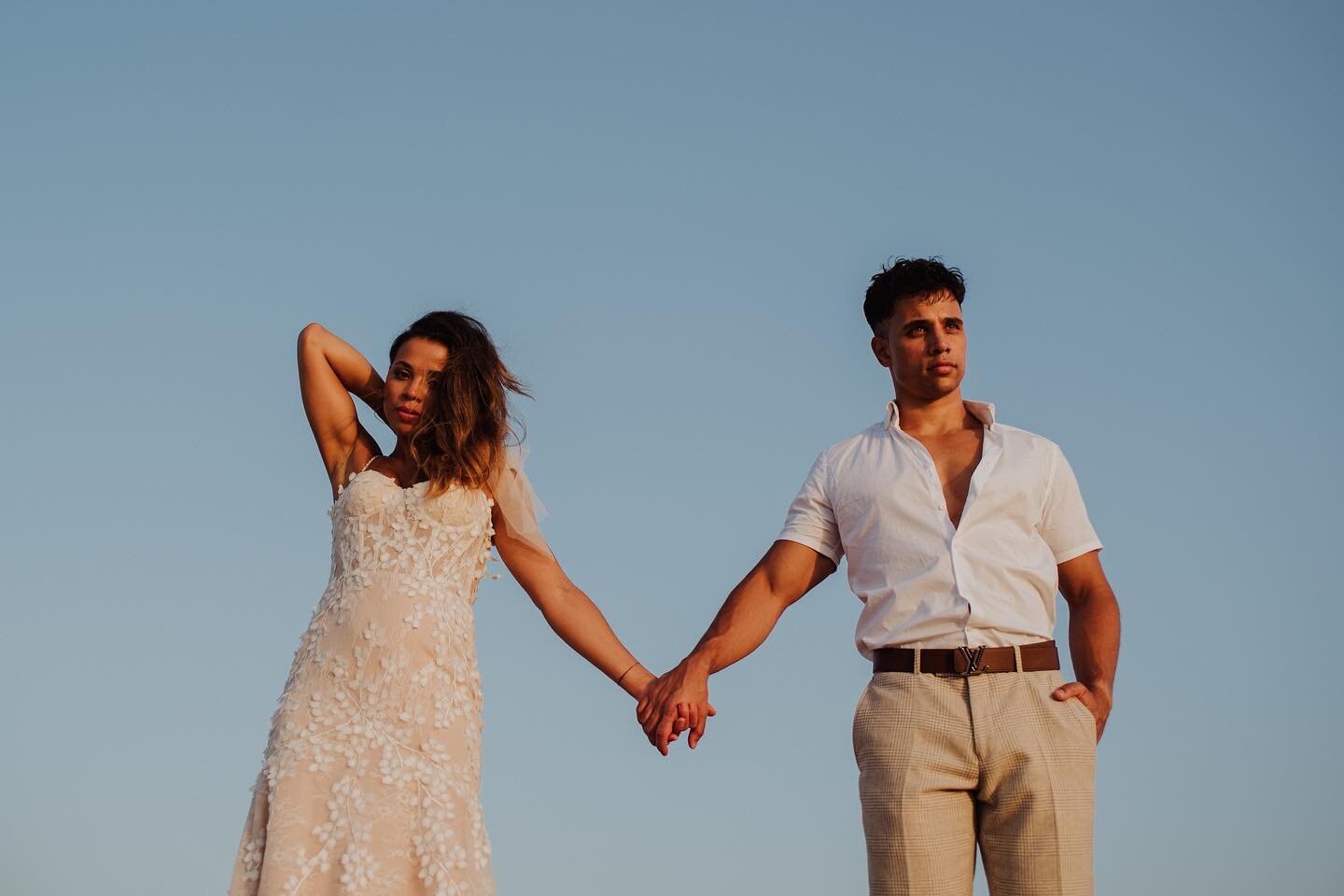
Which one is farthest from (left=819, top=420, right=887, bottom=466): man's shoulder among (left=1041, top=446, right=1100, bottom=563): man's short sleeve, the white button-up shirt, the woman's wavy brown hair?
the woman's wavy brown hair

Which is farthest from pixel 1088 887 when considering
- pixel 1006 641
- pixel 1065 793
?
pixel 1006 641

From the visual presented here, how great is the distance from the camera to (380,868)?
17.3ft

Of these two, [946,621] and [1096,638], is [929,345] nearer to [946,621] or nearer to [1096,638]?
[946,621]

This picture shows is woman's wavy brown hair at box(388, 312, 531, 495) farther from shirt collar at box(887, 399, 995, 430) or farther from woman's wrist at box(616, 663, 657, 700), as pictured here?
shirt collar at box(887, 399, 995, 430)

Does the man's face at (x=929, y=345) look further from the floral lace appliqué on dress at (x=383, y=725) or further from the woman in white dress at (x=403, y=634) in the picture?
the floral lace appliqué on dress at (x=383, y=725)

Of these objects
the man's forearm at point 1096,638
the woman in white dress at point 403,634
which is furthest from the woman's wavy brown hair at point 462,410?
the man's forearm at point 1096,638

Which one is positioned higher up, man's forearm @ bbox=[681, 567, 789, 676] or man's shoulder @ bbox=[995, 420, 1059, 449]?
man's shoulder @ bbox=[995, 420, 1059, 449]

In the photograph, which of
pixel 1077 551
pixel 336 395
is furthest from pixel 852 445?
pixel 336 395

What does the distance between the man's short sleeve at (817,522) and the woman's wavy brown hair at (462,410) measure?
1258 millimetres

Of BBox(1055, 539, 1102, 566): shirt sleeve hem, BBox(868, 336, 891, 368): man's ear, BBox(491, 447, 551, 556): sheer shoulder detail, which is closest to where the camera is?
BBox(1055, 539, 1102, 566): shirt sleeve hem

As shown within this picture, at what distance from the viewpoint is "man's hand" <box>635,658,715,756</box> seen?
5684 millimetres

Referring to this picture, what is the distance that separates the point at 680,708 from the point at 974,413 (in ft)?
5.43

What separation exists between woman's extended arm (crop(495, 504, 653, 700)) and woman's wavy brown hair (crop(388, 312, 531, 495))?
268 millimetres

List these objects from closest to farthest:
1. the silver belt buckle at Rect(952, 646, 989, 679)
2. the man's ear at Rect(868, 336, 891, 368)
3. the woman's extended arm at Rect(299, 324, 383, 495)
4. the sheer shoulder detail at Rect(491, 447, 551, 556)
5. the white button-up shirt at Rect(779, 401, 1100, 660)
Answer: the silver belt buckle at Rect(952, 646, 989, 679) < the white button-up shirt at Rect(779, 401, 1100, 660) < the man's ear at Rect(868, 336, 891, 368) < the sheer shoulder detail at Rect(491, 447, 551, 556) < the woman's extended arm at Rect(299, 324, 383, 495)
